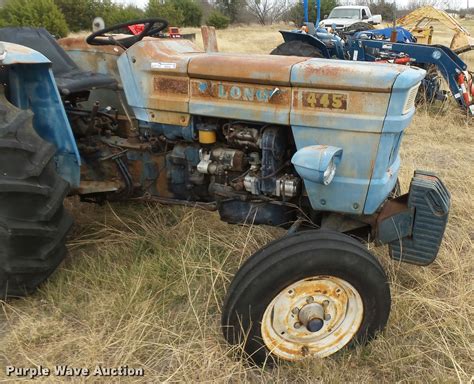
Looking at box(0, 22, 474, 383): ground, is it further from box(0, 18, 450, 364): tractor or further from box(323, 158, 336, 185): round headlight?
box(323, 158, 336, 185): round headlight

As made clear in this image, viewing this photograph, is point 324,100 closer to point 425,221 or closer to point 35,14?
point 425,221

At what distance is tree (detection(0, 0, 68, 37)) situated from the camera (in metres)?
17.8

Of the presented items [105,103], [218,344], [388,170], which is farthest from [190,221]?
[388,170]

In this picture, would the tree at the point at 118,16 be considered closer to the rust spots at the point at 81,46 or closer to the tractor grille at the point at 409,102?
the rust spots at the point at 81,46

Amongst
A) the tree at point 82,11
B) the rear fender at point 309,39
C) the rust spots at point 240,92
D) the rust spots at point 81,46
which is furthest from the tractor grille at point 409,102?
the tree at point 82,11

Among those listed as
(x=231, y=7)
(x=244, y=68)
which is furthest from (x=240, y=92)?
(x=231, y=7)

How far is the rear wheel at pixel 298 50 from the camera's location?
746 centimetres

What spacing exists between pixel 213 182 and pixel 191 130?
1.01 ft

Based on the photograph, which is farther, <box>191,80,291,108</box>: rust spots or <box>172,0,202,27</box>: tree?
<box>172,0,202,27</box>: tree

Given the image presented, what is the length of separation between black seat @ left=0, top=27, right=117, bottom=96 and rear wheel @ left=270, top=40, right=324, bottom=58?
5.12 metres

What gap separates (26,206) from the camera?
6.87ft

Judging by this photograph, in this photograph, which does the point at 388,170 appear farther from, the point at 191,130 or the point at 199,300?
the point at 199,300

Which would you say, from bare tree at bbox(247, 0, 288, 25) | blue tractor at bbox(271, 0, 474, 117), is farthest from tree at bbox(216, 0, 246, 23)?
blue tractor at bbox(271, 0, 474, 117)

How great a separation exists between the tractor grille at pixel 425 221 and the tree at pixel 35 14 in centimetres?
1829
